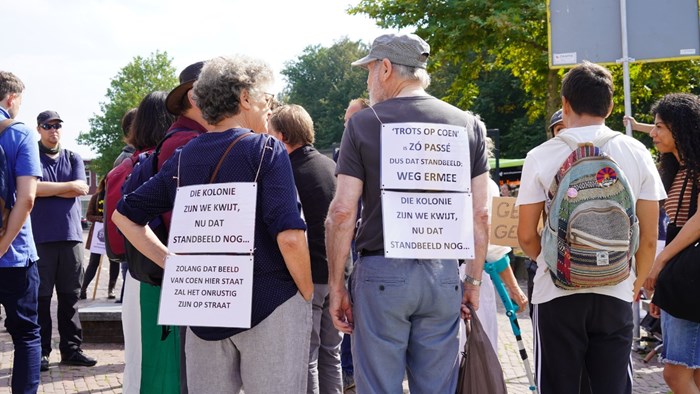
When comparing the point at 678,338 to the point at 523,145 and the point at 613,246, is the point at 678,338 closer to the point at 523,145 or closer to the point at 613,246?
the point at 613,246

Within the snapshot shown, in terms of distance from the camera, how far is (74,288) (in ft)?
24.6

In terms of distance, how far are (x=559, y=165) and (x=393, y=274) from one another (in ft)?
3.26

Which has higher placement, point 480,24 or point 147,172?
point 480,24

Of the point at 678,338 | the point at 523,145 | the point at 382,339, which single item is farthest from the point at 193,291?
the point at 523,145

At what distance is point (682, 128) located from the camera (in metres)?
4.68

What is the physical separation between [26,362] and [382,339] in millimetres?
2691

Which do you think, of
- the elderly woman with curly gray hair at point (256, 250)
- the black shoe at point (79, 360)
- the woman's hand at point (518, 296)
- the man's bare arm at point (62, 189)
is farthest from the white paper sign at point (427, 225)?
the black shoe at point (79, 360)

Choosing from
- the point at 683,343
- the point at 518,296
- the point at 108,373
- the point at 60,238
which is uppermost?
the point at 60,238

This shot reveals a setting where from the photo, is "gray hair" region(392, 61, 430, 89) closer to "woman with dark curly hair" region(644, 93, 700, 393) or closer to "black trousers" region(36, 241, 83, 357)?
"woman with dark curly hair" region(644, 93, 700, 393)

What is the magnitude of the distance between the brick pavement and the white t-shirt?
265 cm

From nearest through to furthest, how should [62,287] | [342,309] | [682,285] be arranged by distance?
1. [342,309]
2. [682,285]
3. [62,287]

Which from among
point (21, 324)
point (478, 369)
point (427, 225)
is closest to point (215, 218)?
point (427, 225)

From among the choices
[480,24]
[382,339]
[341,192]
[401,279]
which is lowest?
[382,339]

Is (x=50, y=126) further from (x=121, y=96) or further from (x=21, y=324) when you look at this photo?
(x=121, y=96)
